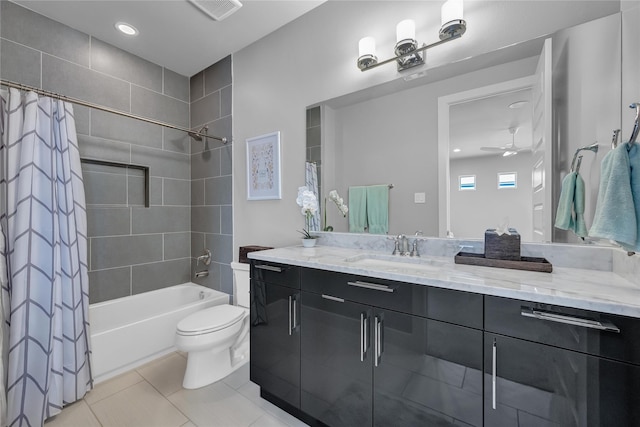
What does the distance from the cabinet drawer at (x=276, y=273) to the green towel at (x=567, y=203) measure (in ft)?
3.95

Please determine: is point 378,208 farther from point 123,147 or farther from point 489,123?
point 123,147

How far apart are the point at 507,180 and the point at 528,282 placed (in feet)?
2.03

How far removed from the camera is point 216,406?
5.20 feet

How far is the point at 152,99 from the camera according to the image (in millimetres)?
2588

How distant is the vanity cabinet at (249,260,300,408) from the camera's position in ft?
4.67

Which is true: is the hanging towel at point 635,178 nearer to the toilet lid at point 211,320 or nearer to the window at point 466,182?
the window at point 466,182

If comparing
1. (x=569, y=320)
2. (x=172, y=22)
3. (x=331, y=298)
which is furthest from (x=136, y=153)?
(x=569, y=320)

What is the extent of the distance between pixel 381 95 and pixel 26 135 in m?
2.15

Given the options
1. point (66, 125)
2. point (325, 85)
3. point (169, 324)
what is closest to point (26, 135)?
point (66, 125)

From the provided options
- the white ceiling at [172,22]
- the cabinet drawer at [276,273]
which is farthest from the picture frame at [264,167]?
the white ceiling at [172,22]

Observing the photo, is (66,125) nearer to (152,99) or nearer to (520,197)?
(152,99)

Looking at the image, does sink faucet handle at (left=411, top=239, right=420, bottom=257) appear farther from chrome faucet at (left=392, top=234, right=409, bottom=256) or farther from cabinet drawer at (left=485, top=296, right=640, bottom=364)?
cabinet drawer at (left=485, top=296, right=640, bottom=364)

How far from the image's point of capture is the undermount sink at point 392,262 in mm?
1324

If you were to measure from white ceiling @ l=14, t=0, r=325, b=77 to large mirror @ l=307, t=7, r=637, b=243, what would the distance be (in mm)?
900
